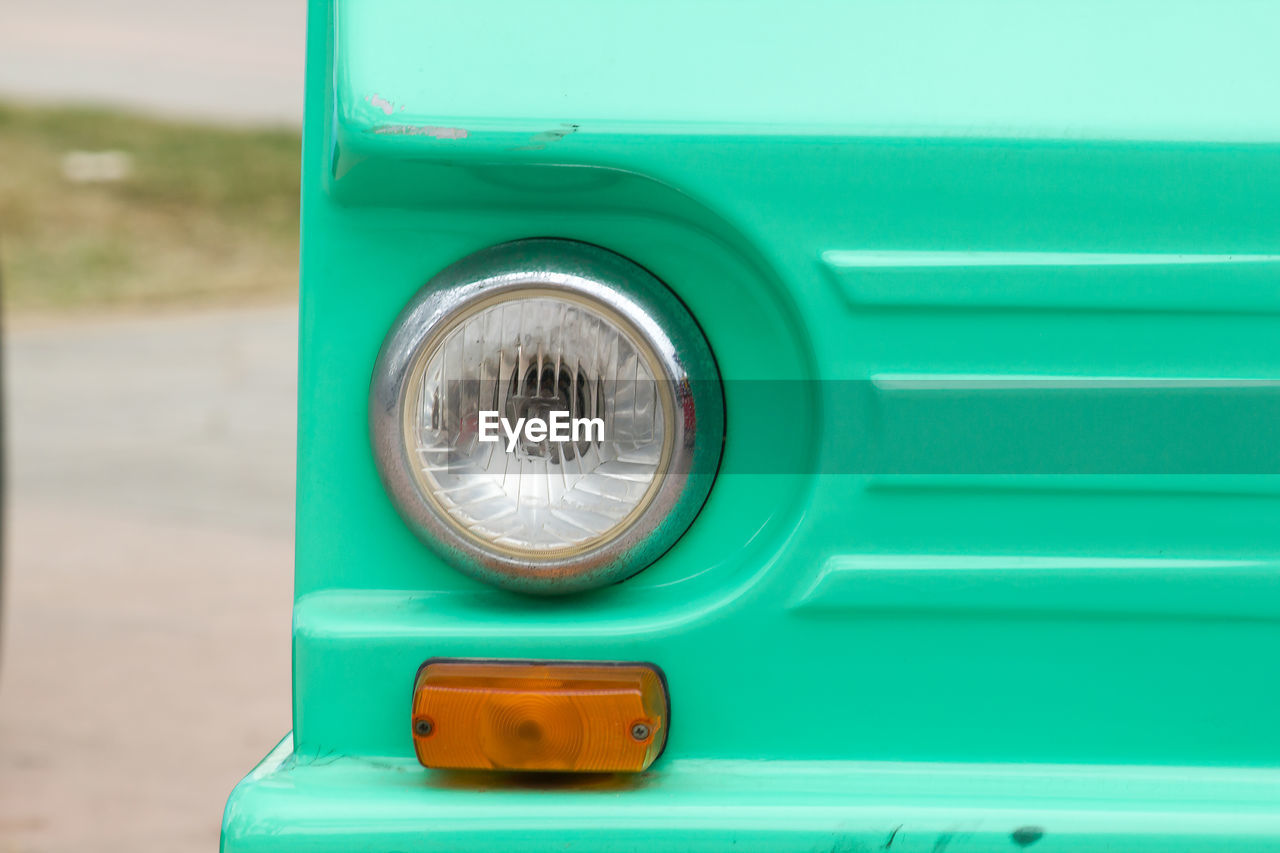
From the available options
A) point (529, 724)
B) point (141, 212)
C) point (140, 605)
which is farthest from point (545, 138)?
point (141, 212)

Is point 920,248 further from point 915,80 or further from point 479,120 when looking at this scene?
point 479,120

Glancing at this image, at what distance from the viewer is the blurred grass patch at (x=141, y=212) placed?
467 inches

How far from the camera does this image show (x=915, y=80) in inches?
36.3

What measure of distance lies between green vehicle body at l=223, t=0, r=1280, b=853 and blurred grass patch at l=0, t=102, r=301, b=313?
1044 cm

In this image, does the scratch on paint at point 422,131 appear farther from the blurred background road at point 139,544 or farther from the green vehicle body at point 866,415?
Result: the blurred background road at point 139,544

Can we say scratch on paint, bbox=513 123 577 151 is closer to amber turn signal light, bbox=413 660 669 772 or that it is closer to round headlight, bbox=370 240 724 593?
round headlight, bbox=370 240 724 593

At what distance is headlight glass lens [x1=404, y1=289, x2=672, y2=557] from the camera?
956 millimetres

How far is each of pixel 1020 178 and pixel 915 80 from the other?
100mm

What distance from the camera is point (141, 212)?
15688 millimetres

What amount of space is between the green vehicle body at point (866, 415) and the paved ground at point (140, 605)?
5.49 feet

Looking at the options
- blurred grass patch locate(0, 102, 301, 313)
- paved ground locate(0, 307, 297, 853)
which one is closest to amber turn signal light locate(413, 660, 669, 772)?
paved ground locate(0, 307, 297, 853)

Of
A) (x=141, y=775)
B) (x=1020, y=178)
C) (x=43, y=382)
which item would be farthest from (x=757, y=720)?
(x=43, y=382)

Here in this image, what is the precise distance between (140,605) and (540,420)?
10.2 ft

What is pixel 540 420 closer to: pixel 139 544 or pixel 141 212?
pixel 139 544
